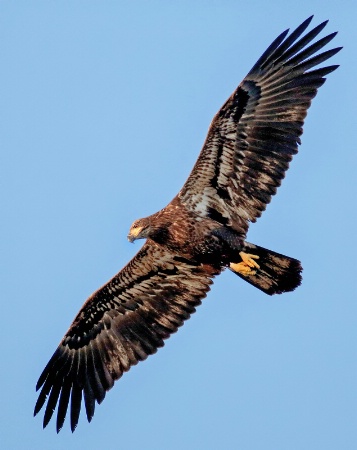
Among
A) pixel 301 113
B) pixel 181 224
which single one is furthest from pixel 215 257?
pixel 301 113

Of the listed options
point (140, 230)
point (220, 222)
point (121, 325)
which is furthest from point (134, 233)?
point (121, 325)

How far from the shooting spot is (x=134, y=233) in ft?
48.7

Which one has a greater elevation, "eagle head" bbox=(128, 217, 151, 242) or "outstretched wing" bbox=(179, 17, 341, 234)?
"outstretched wing" bbox=(179, 17, 341, 234)

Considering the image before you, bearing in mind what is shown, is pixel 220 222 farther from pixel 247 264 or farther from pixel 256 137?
pixel 256 137

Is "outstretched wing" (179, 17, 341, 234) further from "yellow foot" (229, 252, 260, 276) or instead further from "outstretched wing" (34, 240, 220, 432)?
"outstretched wing" (34, 240, 220, 432)

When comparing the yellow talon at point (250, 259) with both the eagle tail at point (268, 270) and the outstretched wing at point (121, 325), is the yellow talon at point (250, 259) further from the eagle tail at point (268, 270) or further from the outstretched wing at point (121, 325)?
the outstretched wing at point (121, 325)

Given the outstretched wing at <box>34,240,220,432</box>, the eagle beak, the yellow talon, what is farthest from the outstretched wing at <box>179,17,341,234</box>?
the outstretched wing at <box>34,240,220,432</box>

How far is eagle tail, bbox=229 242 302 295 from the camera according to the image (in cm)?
1409

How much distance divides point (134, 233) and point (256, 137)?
222 centimetres

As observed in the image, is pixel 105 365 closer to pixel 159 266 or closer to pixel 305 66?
pixel 159 266

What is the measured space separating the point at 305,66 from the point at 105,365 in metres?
5.26

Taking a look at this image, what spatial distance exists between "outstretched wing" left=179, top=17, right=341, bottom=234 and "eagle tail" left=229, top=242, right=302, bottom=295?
521mm

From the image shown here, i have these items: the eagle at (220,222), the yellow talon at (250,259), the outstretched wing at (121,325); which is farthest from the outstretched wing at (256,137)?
the outstretched wing at (121,325)

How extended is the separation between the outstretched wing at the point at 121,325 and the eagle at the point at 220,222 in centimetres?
2
